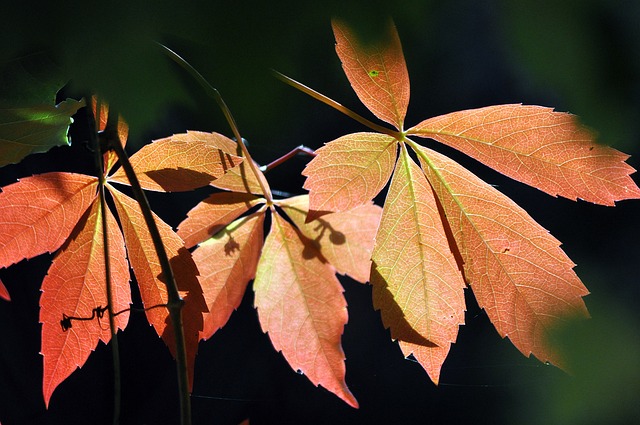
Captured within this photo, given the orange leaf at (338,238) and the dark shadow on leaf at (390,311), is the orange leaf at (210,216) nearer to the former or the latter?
the orange leaf at (338,238)

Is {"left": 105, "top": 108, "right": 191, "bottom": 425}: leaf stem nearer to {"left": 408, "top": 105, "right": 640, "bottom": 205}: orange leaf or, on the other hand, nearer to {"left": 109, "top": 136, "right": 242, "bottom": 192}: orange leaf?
{"left": 109, "top": 136, "right": 242, "bottom": 192}: orange leaf

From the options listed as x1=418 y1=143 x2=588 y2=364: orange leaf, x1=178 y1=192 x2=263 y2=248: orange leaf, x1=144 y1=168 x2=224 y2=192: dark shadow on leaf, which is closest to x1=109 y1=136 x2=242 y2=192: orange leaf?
x1=144 y1=168 x2=224 y2=192: dark shadow on leaf

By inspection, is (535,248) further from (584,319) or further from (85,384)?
(85,384)

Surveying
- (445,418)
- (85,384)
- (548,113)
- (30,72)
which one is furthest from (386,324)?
(85,384)

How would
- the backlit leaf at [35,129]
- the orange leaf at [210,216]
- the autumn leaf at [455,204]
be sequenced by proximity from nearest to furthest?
the backlit leaf at [35,129] → the autumn leaf at [455,204] → the orange leaf at [210,216]

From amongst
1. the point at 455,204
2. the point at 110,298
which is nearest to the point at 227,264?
the point at 110,298

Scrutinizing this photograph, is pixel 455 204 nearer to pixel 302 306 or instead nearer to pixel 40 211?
pixel 302 306

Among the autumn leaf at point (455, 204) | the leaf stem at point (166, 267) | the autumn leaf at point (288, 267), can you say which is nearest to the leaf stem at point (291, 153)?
the autumn leaf at point (288, 267)
